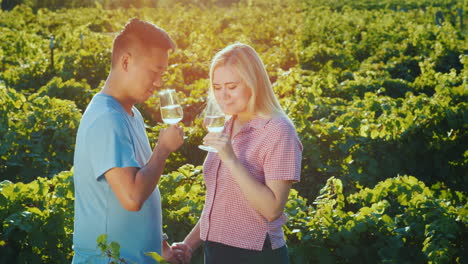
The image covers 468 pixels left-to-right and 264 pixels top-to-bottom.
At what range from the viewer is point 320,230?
381 cm

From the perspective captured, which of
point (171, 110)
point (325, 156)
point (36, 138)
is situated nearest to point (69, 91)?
point (36, 138)

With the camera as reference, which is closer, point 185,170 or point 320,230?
point 320,230

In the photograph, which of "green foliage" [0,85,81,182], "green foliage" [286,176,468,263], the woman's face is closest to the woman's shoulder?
the woman's face

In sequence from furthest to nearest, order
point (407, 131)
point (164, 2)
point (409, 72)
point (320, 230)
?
point (164, 2) < point (409, 72) < point (407, 131) < point (320, 230)

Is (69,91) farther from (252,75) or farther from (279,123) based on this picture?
(279,123)

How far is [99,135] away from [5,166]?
399 centimetres

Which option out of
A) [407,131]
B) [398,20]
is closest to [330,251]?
[407,131]

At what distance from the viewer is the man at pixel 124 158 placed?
2.12 metres

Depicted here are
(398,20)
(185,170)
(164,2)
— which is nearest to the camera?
(185,170)

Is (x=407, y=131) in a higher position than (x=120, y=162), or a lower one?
lower

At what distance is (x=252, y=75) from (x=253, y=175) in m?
0.42

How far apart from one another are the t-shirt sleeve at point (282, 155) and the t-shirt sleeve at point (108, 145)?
531 millimetres

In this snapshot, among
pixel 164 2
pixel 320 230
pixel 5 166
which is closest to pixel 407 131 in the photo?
pixel 320 230

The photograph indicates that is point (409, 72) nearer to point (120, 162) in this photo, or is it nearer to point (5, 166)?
point (5, 166)
